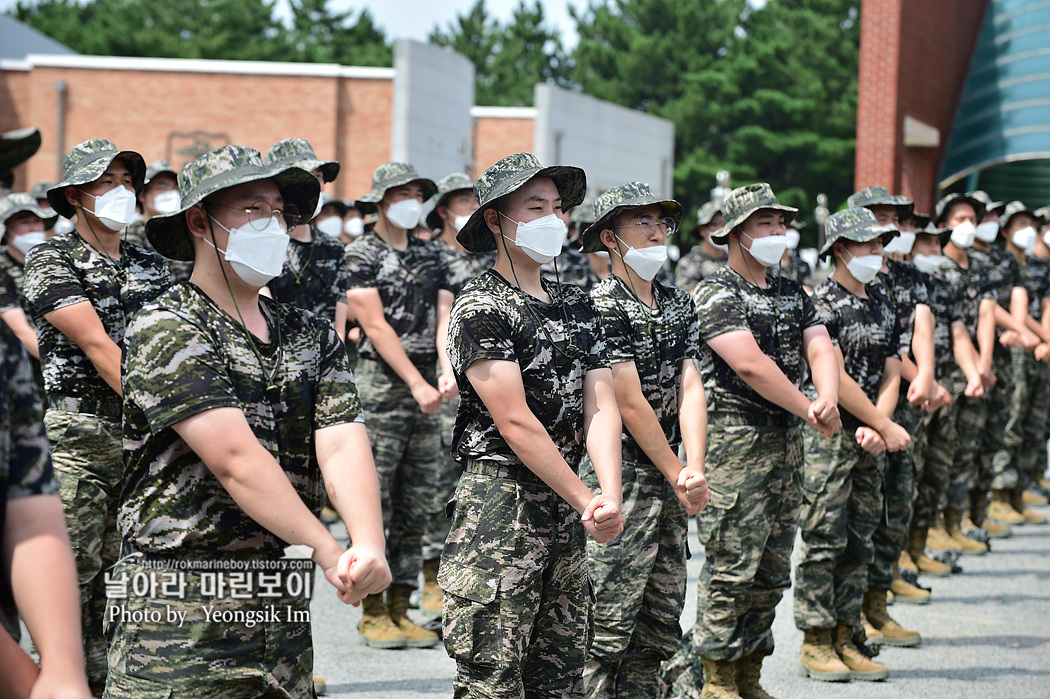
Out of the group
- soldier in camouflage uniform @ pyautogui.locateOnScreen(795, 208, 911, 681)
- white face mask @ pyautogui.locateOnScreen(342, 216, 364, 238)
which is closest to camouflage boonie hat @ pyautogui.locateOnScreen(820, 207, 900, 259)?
soldier in camouflage uniform @ pyautogui.locateOnScreen(795, 208, 911, 681)

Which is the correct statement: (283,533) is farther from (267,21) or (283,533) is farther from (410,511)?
(267,21)

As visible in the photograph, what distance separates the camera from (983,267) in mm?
9867

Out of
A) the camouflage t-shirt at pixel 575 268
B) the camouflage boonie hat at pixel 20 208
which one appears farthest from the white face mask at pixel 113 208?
the camouflage t-shirt at pixel 575 268

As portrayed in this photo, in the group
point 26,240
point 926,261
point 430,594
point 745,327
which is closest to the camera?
point 745,327

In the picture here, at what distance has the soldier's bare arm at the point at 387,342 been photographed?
21.7 ft

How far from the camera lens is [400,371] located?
6.68 meters

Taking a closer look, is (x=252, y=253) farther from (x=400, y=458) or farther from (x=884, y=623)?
(x=884, y=623)

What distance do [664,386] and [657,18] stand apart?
58073 millimetres

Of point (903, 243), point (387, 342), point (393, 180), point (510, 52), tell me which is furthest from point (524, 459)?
point (510, 52)

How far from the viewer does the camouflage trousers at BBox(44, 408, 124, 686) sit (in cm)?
467

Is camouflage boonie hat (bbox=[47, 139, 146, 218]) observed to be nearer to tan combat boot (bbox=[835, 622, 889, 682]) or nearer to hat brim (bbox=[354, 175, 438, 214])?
hat brim (bbox=[354, 175, 438, 214])

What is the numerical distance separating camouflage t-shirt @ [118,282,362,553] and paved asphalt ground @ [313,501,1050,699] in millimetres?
2917

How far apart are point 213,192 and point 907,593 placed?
654cm

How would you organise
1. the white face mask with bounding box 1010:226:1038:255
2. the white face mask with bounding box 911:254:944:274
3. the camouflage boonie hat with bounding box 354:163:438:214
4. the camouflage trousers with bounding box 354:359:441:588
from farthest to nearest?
the white face mask with bounding box 1010:226:1038:255 < the white face mask with bounding box 911:254:944:274 < the camouflage boonie hat with bounding box 354:163:438:214 < the camouflage trousers with bounding box 354:359:441:588
